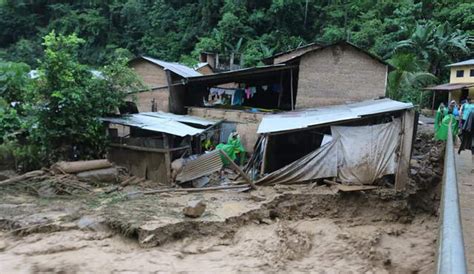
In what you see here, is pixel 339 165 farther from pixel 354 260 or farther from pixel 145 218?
pixel 145 218

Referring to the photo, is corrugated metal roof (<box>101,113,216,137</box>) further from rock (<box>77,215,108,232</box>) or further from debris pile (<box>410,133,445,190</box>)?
debris pile (<box>410,133,445,190</box>)

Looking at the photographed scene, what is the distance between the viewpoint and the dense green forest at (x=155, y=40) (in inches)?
503

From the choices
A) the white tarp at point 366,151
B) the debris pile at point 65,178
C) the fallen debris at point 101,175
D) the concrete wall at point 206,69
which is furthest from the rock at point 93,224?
the concrete wall at point 206,69

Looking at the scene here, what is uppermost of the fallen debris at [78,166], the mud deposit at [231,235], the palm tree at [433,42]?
the palm tree at [433,42]

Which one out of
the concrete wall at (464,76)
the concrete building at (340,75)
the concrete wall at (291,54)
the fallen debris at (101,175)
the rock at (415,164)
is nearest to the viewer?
the fallen debris at (101,175)

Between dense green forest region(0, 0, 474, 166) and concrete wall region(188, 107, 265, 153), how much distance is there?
388 cm

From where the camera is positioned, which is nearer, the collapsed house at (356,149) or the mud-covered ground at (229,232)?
the mud-covered ground at (229,232)

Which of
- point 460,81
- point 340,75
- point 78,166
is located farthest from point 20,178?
point 460,81

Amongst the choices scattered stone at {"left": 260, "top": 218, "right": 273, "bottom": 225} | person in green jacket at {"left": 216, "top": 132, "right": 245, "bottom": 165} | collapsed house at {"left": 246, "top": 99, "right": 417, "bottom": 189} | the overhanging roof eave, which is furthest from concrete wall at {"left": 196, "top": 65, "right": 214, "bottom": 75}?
scattered stone at {"left": 260, "top": 218, "right": 273, "bottom": 225}

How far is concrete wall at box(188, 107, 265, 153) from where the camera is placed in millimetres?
15586

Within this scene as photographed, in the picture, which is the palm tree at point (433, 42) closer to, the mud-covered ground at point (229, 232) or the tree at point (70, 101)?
the mud-covered ground at point (229, 232)

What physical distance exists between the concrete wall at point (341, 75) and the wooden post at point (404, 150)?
4.36m

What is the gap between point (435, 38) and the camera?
1200 inches

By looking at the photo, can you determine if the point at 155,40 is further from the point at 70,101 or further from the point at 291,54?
the point at 70,101
